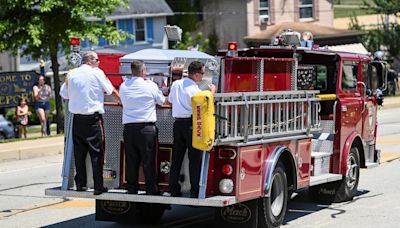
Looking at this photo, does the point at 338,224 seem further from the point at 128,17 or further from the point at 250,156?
the point at 128,17

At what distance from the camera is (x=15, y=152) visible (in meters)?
18.7

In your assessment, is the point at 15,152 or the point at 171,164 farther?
the point at 15,152

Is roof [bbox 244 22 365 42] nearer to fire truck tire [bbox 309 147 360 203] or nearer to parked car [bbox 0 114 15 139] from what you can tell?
parked car [bbox 0 114 15 139]

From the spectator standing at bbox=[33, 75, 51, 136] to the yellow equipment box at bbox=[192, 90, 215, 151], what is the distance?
1708 cm

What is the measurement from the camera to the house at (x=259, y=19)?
170 ft

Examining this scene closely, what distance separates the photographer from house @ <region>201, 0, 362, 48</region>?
170ft

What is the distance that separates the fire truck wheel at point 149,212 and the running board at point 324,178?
1.93 metres

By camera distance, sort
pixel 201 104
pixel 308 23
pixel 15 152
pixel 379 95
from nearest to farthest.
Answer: pixel 201 104
pixel 379 95
pixel 15 152
pixel 308 23

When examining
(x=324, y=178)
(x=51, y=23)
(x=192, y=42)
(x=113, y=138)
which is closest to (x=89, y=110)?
(x=113, y=138)

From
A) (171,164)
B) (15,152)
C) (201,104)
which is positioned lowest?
(15,152)

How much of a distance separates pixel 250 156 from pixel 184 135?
76 cm

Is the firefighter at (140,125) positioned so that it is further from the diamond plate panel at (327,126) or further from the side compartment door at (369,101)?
the side compartment door at (369,101)

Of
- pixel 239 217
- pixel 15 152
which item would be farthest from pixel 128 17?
pixel 239 217

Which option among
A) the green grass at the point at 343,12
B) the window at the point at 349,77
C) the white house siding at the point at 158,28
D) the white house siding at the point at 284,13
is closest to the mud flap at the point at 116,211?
the window at the point at 349,77
